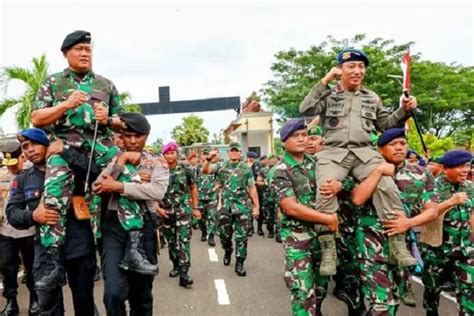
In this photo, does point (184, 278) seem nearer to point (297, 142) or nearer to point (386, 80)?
point (297, 142)

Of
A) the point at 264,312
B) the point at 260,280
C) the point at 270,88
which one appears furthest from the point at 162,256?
the point at 270,88

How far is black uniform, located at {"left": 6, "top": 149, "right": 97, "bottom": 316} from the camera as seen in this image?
3.83m

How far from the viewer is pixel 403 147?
4.28 metres

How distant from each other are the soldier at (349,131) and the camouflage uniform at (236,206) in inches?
149

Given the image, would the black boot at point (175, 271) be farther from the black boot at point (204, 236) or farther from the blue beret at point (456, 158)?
the blue beret at point (456, 158)

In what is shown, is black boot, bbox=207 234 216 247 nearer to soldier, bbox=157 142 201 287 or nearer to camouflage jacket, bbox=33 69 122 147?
soldier, bbox=157 142 201 287

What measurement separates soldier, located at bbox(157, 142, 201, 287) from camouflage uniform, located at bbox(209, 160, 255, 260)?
81 centimetres

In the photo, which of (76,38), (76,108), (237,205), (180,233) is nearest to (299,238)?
(76,108)

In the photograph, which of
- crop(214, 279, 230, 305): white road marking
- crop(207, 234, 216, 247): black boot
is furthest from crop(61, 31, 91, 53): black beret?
crop(207, 234, 216, 247): black boot

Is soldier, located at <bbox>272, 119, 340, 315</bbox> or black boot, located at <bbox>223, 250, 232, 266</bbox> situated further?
black boot, located at <bbox>223, 250, 232, 266</bbox>

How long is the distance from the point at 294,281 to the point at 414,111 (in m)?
1.81

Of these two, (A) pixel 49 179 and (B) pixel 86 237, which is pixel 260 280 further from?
(A) pixel 49 179

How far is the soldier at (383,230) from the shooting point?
12.7ft

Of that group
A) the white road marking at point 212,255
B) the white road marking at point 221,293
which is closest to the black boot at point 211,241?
the white road marking at point 212,255
